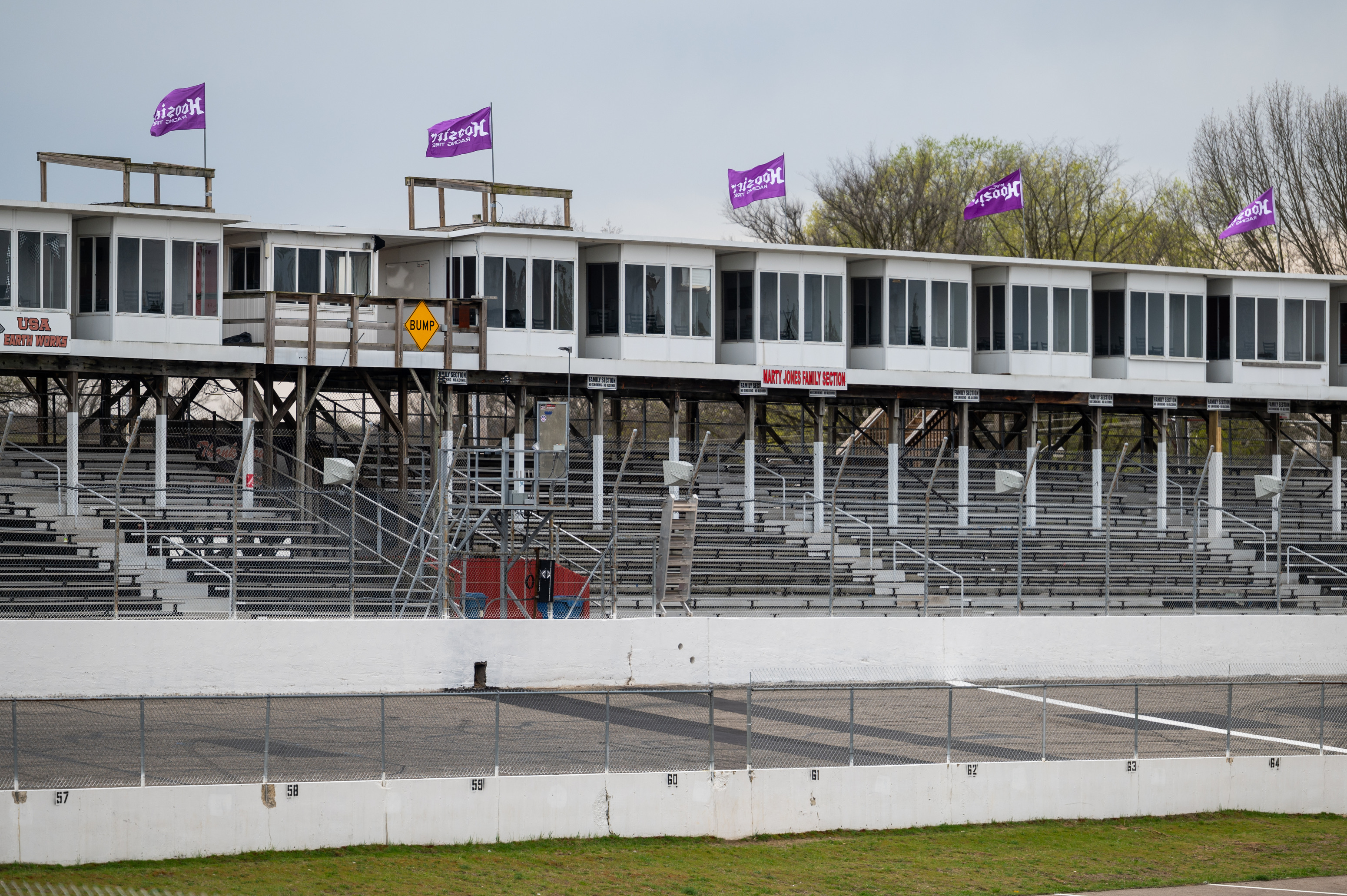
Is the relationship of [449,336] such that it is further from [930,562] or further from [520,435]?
[930,562]

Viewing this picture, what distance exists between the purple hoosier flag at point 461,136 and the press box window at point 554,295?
12.0 feet

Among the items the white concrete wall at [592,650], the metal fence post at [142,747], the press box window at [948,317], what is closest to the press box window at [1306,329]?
the press box window at [948,317]

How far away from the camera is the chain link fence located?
59.3 feet

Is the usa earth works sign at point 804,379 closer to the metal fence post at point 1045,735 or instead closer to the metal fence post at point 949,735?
the metal fence post at point 1045,735

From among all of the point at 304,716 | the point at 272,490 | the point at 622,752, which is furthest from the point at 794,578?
the point at 304,716

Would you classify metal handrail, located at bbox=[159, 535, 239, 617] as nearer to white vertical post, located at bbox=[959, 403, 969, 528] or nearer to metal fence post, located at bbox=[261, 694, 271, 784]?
metal fence post, located at bbox=[261, 694, 271, 784]

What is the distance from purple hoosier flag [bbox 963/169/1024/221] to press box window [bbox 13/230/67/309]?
71.9 feet

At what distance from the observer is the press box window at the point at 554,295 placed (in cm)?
3622

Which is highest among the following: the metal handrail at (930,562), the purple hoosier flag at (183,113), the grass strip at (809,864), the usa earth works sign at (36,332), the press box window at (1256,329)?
the purple hoosier flag at (183,113)

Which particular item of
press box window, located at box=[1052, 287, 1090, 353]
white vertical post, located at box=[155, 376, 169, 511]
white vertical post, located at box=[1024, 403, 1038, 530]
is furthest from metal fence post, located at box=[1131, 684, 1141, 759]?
press box window, located at box=[1052, 287, 1090, 353]

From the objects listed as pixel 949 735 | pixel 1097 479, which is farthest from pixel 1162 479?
pixel 949 735

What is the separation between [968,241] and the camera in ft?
212

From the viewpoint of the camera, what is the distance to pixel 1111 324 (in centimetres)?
4166

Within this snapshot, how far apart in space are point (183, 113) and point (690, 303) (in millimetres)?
12571
